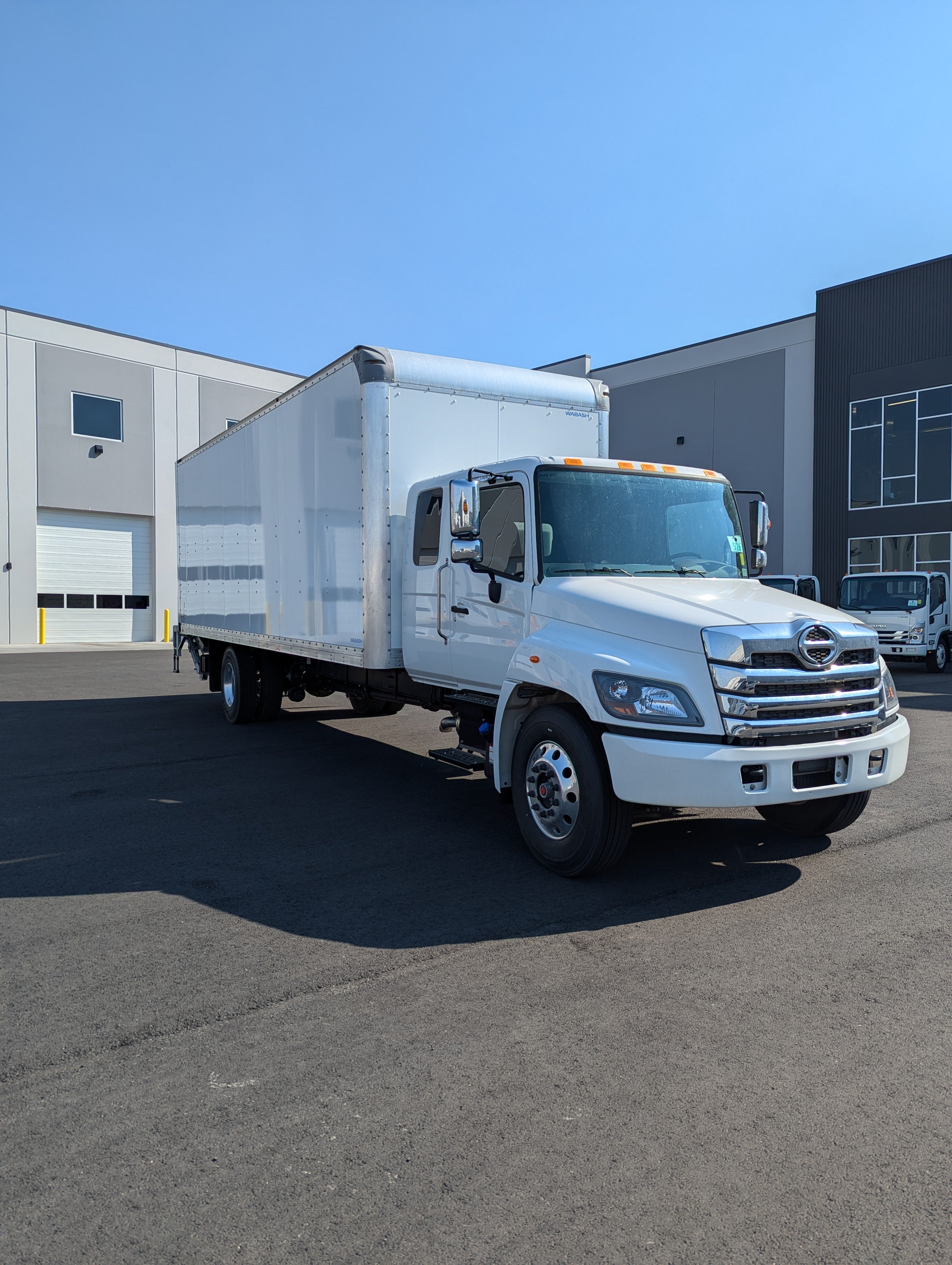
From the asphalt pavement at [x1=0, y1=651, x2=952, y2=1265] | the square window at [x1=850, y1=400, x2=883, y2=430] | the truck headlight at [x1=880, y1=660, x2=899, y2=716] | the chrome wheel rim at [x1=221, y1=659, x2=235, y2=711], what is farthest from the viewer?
the square window at [x1=850, y1=400, x2=883, y2=430]

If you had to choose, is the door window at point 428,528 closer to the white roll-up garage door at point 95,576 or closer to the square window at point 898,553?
the white roll-up garage door at point 95,576

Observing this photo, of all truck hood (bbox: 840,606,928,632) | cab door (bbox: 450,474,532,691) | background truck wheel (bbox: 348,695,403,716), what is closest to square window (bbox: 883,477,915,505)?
truck hood (bbox: 840,606,928,632)

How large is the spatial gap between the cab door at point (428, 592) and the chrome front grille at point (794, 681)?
2.57m

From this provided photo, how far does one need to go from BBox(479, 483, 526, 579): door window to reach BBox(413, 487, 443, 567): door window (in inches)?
24.1

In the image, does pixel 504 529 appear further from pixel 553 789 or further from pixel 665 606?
pixel 553 789

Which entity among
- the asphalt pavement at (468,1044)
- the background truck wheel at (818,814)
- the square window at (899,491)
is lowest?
the asphalt pavement at (468,1044)

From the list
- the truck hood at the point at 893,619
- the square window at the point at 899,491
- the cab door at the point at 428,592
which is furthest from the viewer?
the square window at the point at 899,491

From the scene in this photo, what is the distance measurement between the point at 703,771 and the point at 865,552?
31.8 meters

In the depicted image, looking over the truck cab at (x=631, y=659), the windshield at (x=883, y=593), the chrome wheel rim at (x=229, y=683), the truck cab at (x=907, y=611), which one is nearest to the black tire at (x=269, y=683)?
the chrome wheel rim at (x=229, y=683)

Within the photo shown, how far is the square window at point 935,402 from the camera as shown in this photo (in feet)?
104

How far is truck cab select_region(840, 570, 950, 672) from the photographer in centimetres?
2219

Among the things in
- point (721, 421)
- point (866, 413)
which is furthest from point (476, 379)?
point (721, 421)

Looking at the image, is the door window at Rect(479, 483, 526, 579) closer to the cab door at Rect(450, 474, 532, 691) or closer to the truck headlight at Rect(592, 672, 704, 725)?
the cab door at Rect(450, 474, 532, 691)

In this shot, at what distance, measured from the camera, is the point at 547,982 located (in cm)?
412
